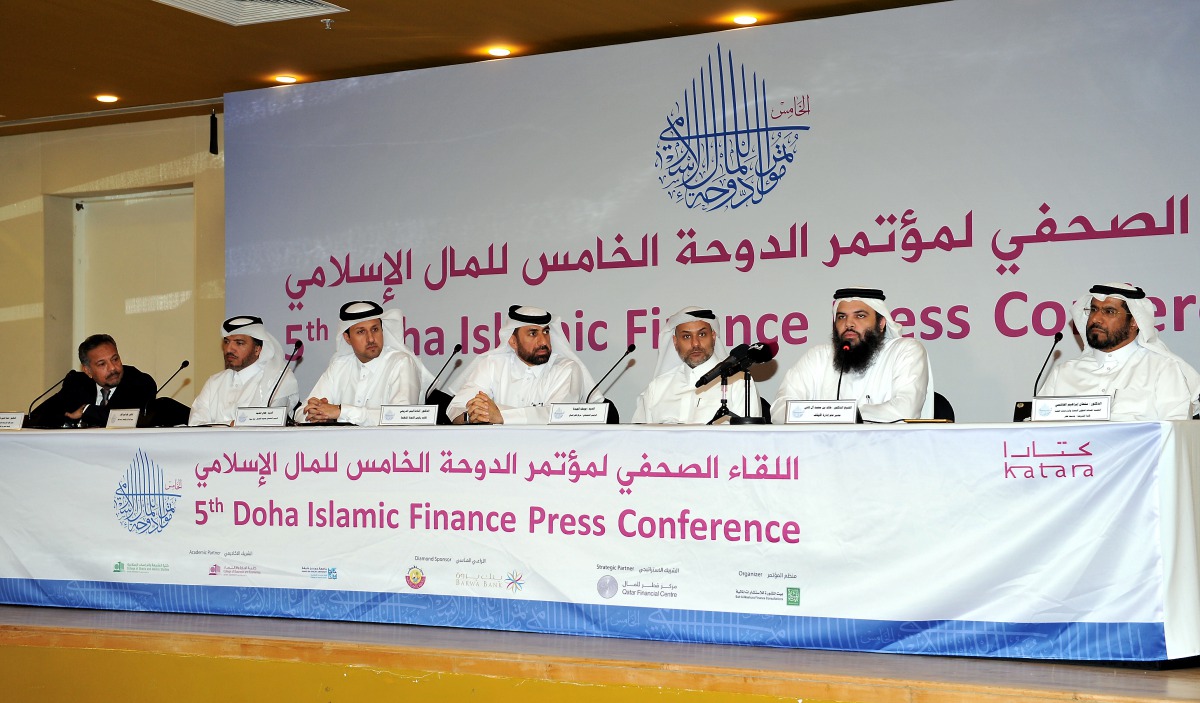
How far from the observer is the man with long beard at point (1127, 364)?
4.48 meters

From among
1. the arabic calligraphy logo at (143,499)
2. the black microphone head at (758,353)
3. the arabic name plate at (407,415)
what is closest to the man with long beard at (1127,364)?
the black microphone head at (758,353)

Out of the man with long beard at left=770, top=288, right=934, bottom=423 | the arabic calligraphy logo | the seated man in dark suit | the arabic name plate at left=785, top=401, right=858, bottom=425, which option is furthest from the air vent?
the arabic name plate at left=785, top=401, right=858, bottom=425

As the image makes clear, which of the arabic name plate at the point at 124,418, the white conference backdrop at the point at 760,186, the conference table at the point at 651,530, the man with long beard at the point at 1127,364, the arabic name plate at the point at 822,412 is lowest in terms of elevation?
the conference table at the point at 651,530

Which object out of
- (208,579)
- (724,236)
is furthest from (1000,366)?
(208,579)

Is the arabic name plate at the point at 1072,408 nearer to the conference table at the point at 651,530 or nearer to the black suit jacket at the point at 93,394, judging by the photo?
the conference table at the point at 651,530

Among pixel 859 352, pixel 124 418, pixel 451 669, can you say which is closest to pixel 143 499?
pixel 124 418

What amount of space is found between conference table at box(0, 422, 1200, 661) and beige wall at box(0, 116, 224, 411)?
12.1 ft

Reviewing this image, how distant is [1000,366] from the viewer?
5246mm

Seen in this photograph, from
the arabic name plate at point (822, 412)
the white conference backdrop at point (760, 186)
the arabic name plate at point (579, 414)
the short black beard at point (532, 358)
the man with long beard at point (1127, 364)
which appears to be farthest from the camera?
the short black beard at point (532, 358)

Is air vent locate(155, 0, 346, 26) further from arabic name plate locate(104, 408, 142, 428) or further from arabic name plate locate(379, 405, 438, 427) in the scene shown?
arabic name plate locate(379, 405, 438, 427)

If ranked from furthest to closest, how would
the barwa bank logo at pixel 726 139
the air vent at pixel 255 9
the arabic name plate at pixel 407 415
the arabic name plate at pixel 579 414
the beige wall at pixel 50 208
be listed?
the beige wall at pixel 50 208
the barwa bank logo at pixel 726 139
the air vent at pixel 255 9
the arabic name plate at pixel 407 415
the arabic name plate at pixel 579 414

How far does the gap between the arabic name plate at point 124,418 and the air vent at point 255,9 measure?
1.97 m

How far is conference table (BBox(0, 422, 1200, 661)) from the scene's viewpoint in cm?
309

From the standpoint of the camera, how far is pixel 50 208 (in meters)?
8.09
